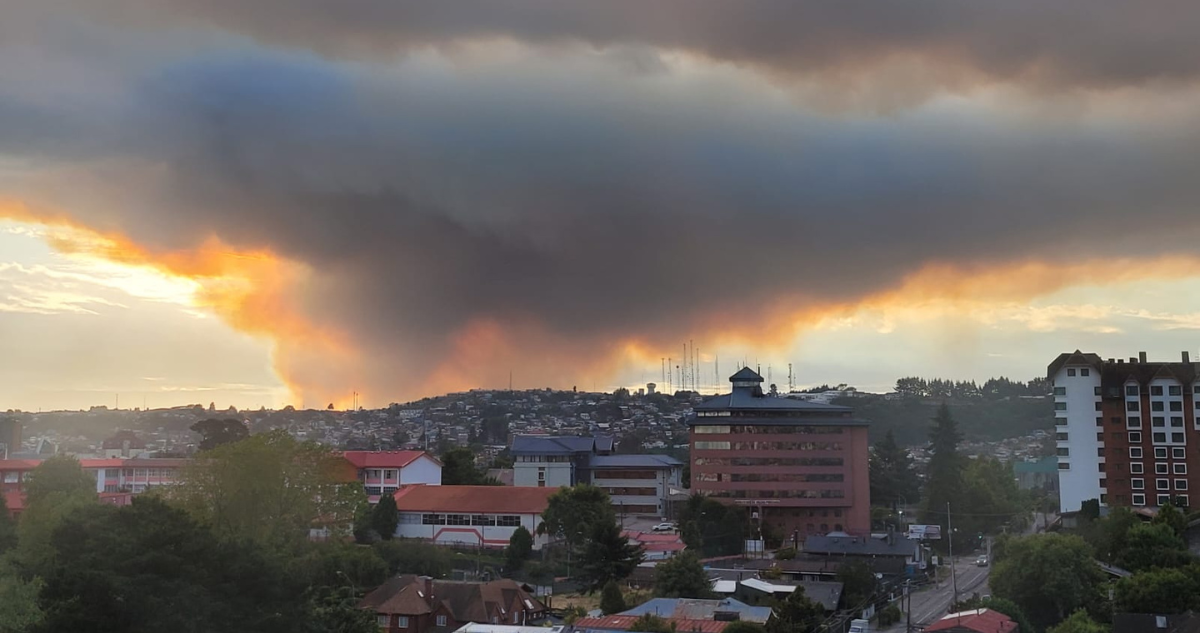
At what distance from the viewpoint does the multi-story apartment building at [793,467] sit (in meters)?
81.9

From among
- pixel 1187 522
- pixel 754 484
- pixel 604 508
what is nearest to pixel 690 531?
pixel 604 508

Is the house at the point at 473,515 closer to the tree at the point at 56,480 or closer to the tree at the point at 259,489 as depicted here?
the tree at the point at 56,480

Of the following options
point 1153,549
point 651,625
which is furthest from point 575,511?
point 1153,549

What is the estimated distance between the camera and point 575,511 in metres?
64.8

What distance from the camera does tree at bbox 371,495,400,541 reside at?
226 ft

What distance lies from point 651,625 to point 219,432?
58424mm

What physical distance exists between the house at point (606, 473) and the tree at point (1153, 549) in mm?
45279

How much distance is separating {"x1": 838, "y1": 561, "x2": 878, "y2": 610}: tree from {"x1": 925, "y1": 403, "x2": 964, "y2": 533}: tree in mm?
31150

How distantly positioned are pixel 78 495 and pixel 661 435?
148m

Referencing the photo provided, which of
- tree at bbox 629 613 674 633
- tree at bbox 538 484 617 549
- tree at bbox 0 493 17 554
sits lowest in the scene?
tree at bbox 629 613 674 633

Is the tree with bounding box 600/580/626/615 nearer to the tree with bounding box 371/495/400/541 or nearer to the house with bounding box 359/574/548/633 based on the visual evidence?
the house with bounding box 359/574/548/633

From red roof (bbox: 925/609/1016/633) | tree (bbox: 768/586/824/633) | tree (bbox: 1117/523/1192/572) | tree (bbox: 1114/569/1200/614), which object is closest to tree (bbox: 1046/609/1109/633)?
red roof (bbox: 925/609/1016/633)

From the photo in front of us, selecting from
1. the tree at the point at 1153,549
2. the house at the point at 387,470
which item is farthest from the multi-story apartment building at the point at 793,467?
the tree at the point at 1153,549

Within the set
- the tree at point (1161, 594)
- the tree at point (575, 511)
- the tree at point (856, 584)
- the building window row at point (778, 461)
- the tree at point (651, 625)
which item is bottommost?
the tree at point (856, 584)
